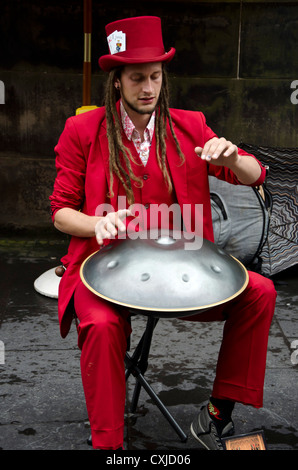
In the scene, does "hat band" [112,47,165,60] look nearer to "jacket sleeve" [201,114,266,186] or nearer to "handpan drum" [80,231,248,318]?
"jacket sleeve" [201,114,266,186]

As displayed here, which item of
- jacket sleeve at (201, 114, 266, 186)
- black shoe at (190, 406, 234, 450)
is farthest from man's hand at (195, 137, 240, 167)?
black shoe at (190, 406, 234, 450)

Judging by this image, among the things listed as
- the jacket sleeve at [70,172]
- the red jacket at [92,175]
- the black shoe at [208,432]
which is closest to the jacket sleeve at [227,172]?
the red jacket at [92,175]

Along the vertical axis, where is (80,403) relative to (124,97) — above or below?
below

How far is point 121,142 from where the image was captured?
214 centimetres

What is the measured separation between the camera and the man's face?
6.73ft

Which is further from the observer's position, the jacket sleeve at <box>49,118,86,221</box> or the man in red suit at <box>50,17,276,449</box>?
the jacket sleeve at <box>49,118,86,221</box>

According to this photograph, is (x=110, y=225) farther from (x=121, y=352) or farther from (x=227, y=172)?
(x=227, y=172)

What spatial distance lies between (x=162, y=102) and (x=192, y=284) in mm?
802

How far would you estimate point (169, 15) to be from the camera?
4.36 meters

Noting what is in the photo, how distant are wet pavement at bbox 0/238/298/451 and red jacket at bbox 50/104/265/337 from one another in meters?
0.44
